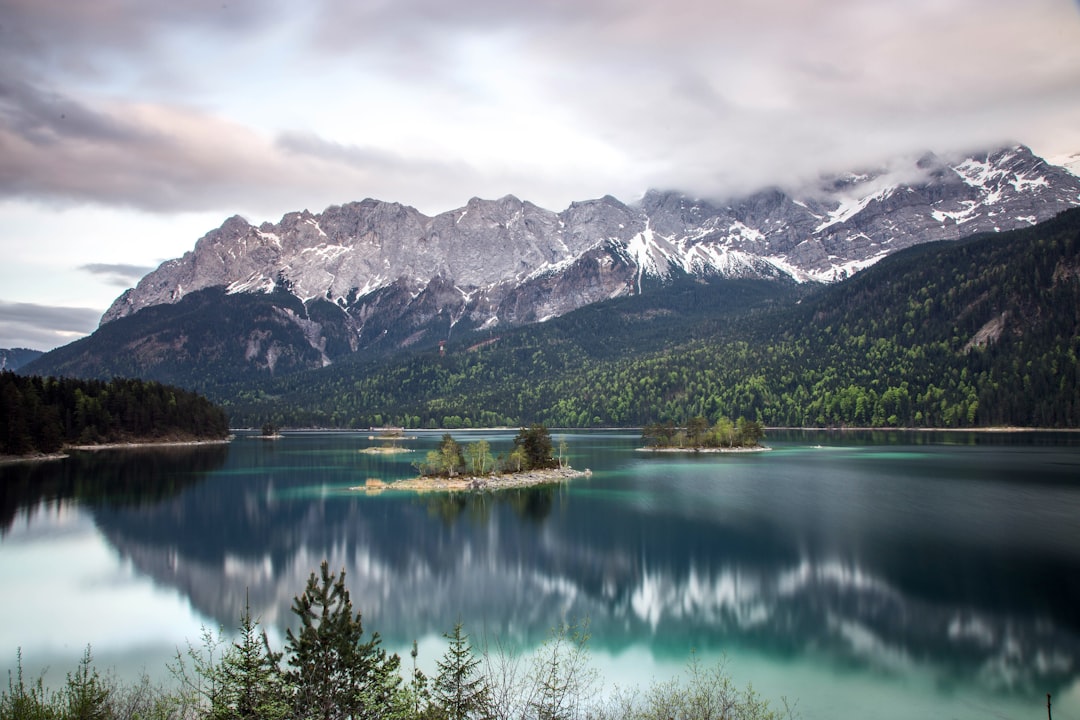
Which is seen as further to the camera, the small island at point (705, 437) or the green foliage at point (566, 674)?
the small island at point (705, 437)

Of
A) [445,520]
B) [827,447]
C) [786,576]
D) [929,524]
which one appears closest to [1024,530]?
[929,524]

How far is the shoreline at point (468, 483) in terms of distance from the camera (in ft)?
259

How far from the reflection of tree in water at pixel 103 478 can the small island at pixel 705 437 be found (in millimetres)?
78864

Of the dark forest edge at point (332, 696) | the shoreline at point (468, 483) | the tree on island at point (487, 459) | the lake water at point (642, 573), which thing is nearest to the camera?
the dark forest edge at point (332, 696)

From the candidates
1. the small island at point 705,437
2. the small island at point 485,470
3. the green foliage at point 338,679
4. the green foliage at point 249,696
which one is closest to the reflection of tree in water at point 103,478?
the small island at point 485,470

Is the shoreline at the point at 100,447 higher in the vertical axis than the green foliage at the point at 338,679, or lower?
lower

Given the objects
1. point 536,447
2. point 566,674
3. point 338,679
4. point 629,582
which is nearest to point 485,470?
point 536,447

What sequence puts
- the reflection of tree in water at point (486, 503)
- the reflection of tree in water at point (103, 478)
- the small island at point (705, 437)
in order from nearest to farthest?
1. the reflection of tree in water at point (486, 503)
2. the reflection of tree in water at point (103, 478)
3. the small island at point (705, 437)

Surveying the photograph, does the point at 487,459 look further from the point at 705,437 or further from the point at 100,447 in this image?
the point at 100,447

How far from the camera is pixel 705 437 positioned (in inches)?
5507

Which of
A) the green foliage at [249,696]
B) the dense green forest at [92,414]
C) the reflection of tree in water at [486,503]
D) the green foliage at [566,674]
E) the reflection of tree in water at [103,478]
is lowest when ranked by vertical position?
the reflection of tree in water at [486,503]

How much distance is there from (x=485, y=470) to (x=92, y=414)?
76.3 meters

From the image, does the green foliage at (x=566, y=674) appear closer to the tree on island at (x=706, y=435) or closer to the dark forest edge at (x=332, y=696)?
the dark forest edge at (x=332, y=696)

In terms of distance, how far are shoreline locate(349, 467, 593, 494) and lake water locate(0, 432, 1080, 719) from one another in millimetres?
4083
